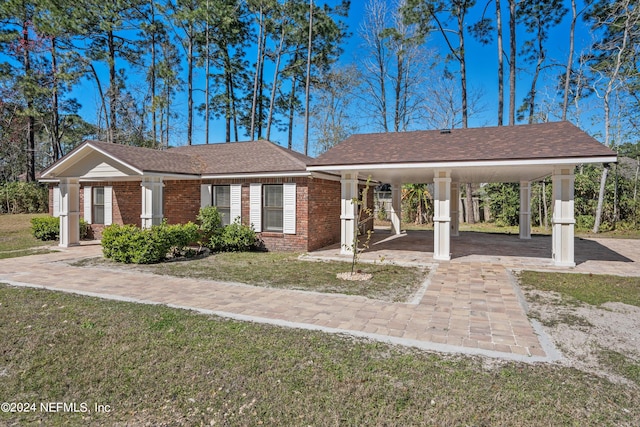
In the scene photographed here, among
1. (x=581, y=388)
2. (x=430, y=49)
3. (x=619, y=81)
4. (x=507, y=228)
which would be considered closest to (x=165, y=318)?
(x=581, y=388)

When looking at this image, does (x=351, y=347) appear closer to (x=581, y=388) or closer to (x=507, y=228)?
(x=581, y=388)

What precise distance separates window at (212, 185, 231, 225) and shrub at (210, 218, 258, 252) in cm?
74

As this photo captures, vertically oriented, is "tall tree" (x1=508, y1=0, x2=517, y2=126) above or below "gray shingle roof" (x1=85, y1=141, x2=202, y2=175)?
above

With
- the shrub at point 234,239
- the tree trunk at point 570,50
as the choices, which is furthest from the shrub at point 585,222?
the shrub at point 234,239

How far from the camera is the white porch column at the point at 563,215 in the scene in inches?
333

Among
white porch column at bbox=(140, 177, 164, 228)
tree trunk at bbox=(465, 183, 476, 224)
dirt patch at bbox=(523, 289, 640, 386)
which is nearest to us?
dirt patch at bbox=(523, 289, 640, 386)

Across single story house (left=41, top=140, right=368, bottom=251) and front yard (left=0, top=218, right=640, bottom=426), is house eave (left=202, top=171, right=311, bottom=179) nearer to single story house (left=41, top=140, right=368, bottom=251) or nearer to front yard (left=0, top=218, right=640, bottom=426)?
single story house (left=41, top=140, right=368, bottom=251)

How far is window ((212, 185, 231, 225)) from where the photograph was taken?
1225 centimetres

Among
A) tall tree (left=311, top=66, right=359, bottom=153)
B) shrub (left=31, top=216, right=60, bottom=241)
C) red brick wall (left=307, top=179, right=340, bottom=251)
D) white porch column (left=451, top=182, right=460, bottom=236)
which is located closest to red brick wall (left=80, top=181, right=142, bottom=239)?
shrub (left=31, top=216, right=60, bottom=241)

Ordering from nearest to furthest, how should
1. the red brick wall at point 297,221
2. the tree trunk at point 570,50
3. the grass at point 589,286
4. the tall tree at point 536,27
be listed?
1. the grass at point 589,286
2. the red brick wall at point 297,221
3. the tree trunk at point 570,50
4. the tall tree at point 536,27

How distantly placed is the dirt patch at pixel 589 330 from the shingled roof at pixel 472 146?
12.5 ft

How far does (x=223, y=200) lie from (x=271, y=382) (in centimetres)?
990

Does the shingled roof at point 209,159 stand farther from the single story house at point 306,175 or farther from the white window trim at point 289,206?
the white window trim at point 289,206

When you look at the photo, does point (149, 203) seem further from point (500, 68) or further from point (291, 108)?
point (500, 68)
